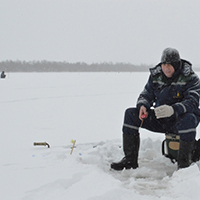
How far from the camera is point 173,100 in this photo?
8.96 feet

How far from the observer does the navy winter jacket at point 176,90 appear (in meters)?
2.49

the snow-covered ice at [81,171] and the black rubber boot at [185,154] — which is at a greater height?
the black rubber boot at [185,154]

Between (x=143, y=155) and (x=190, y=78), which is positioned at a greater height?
(x=190, y=78)

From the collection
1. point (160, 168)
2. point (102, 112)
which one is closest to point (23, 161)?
point (160, 168)

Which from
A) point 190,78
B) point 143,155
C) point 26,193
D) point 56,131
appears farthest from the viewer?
point 56,131

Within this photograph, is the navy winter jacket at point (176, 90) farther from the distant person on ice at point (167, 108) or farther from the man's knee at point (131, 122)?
the man's knee at point (131, 122)

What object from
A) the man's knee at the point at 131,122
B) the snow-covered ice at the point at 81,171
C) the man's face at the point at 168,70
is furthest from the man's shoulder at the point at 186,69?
the snow-covered ice at the point at 81,171

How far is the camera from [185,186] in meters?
1.90

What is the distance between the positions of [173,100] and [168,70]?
323 millimetres

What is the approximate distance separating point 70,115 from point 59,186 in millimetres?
4258

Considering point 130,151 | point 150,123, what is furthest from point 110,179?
point 150,123

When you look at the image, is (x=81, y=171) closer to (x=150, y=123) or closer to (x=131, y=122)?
(x=131, y=122)

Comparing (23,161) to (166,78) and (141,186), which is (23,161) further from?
(166,78)

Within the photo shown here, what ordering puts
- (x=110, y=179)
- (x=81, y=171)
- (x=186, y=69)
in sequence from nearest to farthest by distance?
(x=110, y=179)
(x=81, y=171)
(x=186, y=69)
